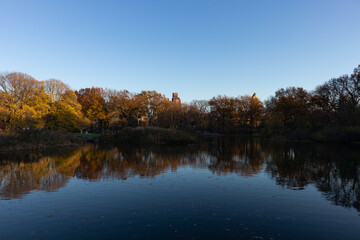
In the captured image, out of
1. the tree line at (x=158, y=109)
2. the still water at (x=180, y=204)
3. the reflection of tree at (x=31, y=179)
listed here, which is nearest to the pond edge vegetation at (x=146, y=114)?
the tree line at (x=158, y=109)

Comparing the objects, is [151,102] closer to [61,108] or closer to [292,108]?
[61,108]

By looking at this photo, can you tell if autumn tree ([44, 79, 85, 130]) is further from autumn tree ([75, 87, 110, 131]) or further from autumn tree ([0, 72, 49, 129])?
autumn tree ([75, 87, 110, 131])

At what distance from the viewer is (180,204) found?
934 cm

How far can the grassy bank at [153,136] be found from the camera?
122 ft

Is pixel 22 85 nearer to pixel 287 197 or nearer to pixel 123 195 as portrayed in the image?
pixel 123 195

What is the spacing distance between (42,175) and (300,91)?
71.8 metres

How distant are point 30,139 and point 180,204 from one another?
3009cm

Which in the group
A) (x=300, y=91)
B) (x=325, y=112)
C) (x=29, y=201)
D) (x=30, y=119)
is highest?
(x=300, y=91)

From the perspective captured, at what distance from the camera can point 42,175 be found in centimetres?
1472

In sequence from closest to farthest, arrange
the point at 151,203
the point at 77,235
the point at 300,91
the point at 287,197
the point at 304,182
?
the point at 77,235 < the point at 151,203 < the point at 287,197 < the point at 304,182 < the point at 300,91

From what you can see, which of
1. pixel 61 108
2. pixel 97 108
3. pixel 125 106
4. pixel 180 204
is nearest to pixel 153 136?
pixel 61 108

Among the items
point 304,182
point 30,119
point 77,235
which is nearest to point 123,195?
point 77,235

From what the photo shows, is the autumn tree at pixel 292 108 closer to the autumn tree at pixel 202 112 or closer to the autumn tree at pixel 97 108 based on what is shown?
the autumn tree at pixel 202 112

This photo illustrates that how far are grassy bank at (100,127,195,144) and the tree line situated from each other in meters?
3.15
